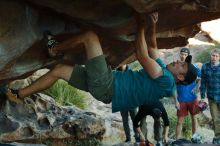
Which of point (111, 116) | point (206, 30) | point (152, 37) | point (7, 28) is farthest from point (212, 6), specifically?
point (206, 30)

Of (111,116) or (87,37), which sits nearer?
(87,37)

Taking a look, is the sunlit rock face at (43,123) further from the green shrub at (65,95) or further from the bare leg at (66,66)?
the green shrub at (65,95)

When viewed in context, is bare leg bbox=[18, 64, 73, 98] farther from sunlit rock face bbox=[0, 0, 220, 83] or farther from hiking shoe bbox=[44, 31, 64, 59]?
sunlit rock face bbox=[0, 0, 220, 83]

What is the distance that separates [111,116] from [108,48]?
4.35 metres

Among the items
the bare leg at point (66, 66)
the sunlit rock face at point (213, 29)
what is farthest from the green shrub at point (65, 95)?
the sunlit rock face at point (213, 29)

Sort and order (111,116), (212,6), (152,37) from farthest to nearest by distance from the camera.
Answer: (111,116) → (152,37) → (212,6)

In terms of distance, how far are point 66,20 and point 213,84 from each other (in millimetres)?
2966

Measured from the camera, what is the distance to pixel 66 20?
702cm

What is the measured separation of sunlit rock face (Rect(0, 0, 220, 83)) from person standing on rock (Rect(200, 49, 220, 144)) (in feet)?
3.34

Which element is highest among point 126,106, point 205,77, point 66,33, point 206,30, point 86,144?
point 206,30

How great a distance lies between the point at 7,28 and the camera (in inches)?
250

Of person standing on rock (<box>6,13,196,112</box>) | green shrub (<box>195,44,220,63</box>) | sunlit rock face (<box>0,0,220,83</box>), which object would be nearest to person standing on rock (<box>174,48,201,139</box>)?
sunlit rock face (<box>0,0,220,83</box>)

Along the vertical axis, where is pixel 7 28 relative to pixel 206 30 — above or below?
below

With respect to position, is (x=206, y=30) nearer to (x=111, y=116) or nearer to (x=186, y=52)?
(x=111, y=116)
